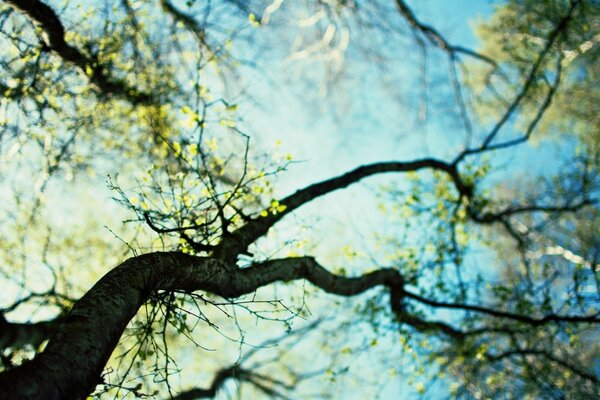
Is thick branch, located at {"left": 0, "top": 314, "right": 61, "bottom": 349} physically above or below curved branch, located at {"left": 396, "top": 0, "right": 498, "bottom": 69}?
below

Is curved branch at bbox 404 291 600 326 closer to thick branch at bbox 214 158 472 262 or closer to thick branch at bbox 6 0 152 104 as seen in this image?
thick branch at bbox 214 158 472 262

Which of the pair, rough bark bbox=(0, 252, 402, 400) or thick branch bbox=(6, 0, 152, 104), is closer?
rough bark bbox=(0, 252, 402, 400)

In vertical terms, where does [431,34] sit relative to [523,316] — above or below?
above

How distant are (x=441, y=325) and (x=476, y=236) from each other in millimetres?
2192

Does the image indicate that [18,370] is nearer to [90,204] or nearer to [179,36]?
[179,36]

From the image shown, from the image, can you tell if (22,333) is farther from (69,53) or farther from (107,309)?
(69,53)

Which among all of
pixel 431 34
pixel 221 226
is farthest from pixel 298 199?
pixel 431 34

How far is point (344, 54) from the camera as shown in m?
11.3

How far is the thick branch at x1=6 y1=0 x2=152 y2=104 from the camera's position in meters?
5.16

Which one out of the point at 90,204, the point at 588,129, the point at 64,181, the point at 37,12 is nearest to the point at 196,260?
the point at 37,12

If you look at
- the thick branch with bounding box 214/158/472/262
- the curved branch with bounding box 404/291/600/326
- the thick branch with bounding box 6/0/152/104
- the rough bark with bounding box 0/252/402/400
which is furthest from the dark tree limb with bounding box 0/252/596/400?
the thick branch with bounding box 6/0/152/104

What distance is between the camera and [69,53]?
5.88 m

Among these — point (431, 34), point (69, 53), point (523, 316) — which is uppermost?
point (431, 34)

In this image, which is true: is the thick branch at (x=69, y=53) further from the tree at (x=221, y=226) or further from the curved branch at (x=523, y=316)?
the curved branch at (x=523, y=316)
